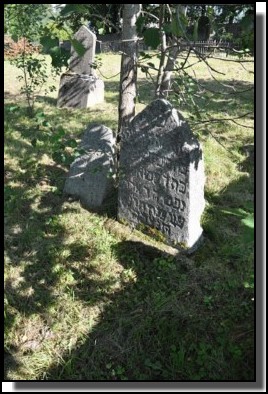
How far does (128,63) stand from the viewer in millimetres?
4066

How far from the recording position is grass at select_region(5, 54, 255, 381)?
281cm

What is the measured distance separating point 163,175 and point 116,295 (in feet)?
4.21

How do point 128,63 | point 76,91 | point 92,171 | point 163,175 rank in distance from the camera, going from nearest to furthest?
point 163,175 < point 128,63 < point 92,171 < point 76,91

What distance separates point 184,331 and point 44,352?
1144mm

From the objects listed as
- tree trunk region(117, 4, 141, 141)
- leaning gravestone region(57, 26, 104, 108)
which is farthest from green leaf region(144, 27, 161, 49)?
leaning gravestone region(57, 26, 104, 108)

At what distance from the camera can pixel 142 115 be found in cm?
366

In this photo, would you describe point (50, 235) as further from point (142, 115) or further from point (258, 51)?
point (258, 51)

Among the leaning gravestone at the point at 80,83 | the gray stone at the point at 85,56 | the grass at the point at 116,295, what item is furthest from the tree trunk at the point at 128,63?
the gray stone at the point at 85,56

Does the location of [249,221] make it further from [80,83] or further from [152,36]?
[80,83]

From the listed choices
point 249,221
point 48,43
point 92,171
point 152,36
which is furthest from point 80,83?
point 249,221

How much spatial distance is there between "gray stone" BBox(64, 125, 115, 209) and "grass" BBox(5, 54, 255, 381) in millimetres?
188

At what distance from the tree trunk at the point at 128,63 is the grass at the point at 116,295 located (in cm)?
111

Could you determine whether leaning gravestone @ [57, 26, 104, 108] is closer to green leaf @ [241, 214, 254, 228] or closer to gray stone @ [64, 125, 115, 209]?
gray stone @ [64, 125, 115, 209]

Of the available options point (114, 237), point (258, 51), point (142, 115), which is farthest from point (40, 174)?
point (258, 51)
